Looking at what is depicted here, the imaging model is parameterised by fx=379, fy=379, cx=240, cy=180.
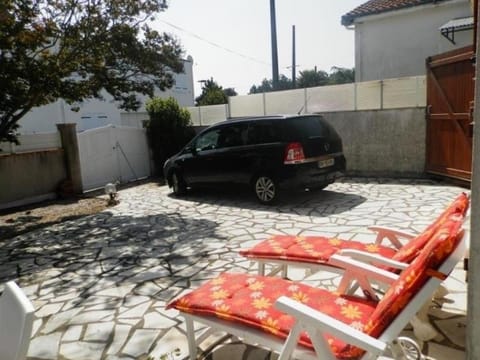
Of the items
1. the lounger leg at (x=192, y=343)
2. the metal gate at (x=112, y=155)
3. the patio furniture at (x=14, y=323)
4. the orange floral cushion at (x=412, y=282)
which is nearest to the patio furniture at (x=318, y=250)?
the orange floral cushion at (x=412, y=282)

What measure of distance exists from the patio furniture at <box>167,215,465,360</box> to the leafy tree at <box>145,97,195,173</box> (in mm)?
10157

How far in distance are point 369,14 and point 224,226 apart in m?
11.0

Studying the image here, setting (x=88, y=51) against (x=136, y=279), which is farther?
(x=88, y=51)

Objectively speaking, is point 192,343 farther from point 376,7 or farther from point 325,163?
point 376,7

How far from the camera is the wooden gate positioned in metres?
7.47

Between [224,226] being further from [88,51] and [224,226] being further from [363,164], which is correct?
[363,164]

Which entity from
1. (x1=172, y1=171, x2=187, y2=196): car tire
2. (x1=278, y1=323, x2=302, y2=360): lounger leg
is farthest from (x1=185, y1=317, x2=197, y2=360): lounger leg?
(x1=172, y1=171, x2=187, y2=196): car tire

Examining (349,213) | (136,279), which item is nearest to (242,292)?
(136,279)

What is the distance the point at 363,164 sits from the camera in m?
10.1

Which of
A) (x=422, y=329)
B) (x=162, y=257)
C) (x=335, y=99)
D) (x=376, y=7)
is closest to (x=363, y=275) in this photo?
(x=422, y=329)

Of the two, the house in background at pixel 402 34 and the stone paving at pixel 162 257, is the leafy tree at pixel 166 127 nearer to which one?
the stone paving at pixel 162 257

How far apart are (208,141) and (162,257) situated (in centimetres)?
404

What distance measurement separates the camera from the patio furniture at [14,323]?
143cm

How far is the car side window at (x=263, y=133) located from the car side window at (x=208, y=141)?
3.33ft
